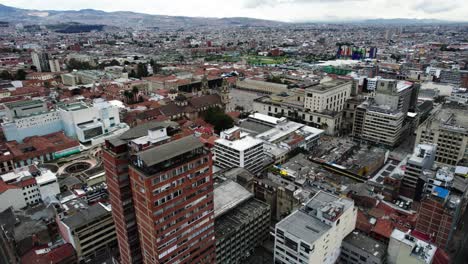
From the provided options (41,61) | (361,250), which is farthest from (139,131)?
(41,61)

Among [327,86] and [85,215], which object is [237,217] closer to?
[85,215]

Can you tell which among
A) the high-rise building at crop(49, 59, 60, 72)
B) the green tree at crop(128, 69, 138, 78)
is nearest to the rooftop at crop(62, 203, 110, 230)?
the green tree at crop(128, 69, 138, 78)

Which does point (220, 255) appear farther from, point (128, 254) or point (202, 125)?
point (202, 125)

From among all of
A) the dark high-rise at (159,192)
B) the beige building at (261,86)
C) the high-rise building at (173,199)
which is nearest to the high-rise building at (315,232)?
the high-rise building at (173,199)

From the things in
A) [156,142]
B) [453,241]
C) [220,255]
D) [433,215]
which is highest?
[156,142]

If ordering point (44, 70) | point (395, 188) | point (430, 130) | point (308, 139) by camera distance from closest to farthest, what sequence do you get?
point (395, 188) → point (430, 130) → point (308, 139) → point (44, 70)

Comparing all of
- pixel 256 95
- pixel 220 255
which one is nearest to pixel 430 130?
pixel 220 255

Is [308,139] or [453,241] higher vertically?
[308,139]
